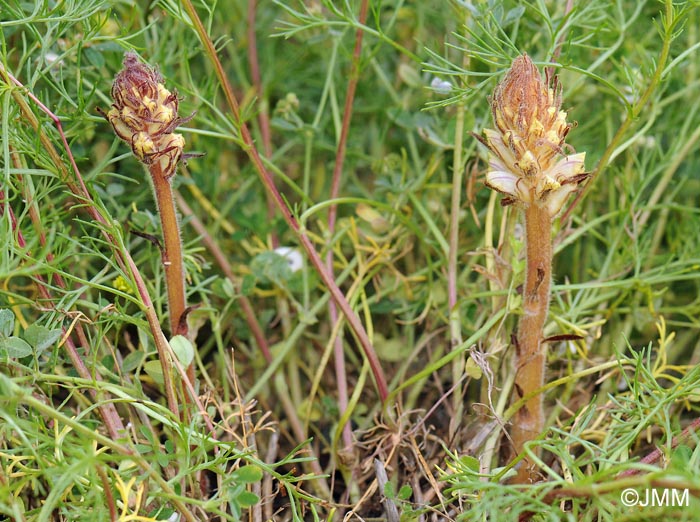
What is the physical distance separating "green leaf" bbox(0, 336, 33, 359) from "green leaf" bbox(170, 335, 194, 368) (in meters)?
0.15

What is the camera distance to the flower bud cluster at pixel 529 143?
2.33 feet

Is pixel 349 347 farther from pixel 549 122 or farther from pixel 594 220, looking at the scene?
pixel 549 122

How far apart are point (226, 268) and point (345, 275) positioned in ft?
0.60

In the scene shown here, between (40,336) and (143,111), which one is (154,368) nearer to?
(40,336)

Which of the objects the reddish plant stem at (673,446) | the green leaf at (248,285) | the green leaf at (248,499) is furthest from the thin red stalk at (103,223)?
the reddish plant stem at (673,446)

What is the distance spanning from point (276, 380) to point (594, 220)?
53 cm

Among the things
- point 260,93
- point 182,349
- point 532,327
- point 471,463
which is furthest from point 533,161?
point 260,93

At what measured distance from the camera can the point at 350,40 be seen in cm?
133

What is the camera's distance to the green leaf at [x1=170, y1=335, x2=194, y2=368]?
0.83 metres

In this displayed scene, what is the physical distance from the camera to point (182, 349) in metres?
0.83

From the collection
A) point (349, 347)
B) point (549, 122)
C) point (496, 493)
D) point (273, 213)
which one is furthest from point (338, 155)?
point (496, 493)

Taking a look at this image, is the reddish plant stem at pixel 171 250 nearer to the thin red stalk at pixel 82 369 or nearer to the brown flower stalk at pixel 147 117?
the brown flower stalk at pixel 147 117

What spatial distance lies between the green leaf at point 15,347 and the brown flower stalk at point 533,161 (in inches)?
20.6

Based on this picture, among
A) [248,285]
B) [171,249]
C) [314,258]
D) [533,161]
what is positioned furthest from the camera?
[248,285]
